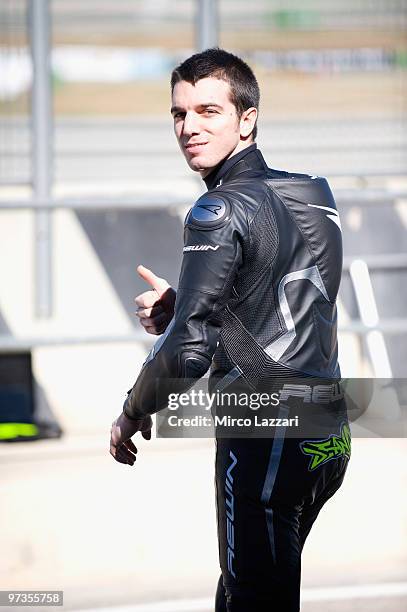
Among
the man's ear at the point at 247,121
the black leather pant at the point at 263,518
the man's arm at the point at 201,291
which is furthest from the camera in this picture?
the man's ear at the point at 247,121

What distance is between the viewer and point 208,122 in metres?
2.41

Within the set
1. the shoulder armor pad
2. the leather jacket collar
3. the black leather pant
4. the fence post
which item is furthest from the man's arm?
the fence post

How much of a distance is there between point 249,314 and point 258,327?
0.04 m

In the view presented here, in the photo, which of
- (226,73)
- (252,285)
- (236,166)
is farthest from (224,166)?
(252,285)

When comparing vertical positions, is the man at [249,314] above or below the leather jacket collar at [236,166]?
below

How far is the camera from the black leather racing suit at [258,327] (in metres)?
2.24

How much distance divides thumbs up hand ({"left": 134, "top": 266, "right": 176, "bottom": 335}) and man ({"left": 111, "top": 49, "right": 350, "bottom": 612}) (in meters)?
0.20

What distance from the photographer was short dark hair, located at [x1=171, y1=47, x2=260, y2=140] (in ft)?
7.97

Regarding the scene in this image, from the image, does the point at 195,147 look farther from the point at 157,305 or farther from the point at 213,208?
the point at 157,305

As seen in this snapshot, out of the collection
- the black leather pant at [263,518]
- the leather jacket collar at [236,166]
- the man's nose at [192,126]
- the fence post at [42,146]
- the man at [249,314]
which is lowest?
the black leather pant at [263,518]

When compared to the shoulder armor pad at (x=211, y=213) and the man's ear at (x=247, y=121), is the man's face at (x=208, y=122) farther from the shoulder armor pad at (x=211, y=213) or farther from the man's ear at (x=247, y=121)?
the shoulder armor pad at (x=211, y=213)

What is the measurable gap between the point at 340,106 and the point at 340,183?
1807 cm

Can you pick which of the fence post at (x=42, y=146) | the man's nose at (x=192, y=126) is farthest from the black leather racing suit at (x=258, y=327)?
the fence post at (x=42, y=146)

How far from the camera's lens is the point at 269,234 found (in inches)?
91.0
